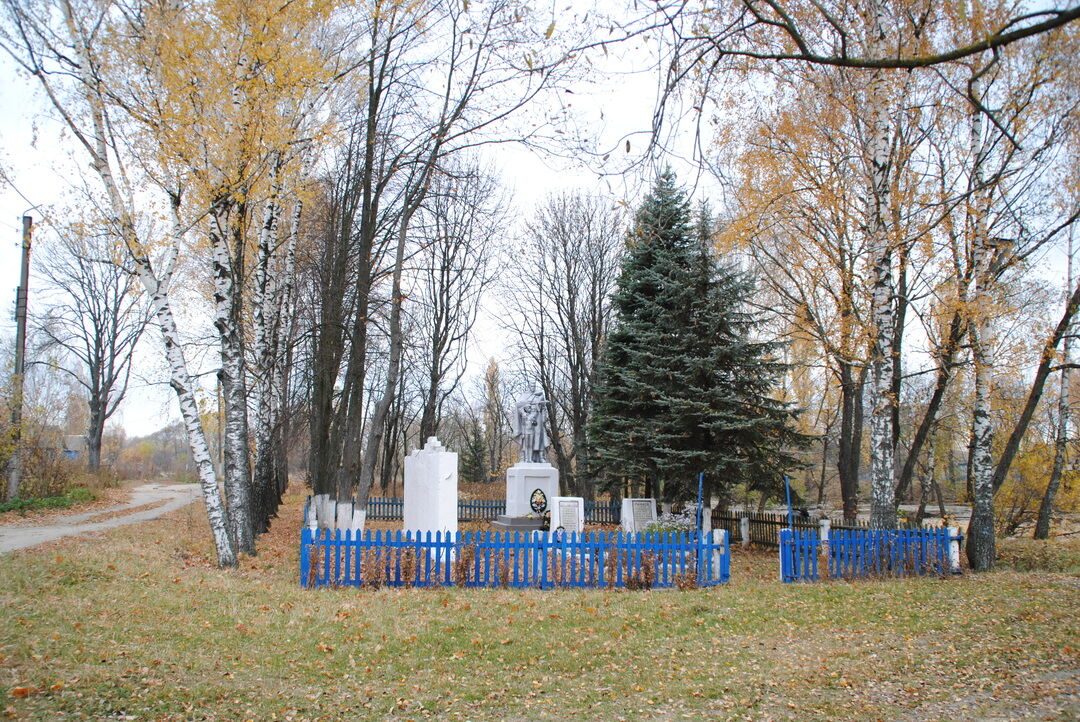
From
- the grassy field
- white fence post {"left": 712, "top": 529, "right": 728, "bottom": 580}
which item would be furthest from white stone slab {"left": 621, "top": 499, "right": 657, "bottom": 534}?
the grassy field

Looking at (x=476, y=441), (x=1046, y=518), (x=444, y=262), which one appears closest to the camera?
(x=1046, y=518)

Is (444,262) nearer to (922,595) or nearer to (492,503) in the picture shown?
(492,503)

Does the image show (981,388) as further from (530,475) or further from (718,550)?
(530,475)

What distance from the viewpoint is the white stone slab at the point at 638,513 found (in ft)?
54.3

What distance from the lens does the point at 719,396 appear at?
55.4 ft

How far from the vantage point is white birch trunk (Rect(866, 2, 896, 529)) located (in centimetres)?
1063

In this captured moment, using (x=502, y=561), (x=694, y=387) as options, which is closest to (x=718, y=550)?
(x=502, y=561)

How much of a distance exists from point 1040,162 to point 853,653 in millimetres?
9066

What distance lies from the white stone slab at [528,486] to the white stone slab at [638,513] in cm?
299

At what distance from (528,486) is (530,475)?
0.32m

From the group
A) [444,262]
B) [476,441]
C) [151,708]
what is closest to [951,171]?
[151,708]

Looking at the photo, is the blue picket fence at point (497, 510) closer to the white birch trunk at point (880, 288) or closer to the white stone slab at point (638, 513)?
the white stone slab at point (638, 513)

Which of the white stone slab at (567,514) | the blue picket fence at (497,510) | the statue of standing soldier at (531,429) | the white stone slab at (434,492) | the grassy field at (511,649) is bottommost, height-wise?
the blue picket fence at (497,510)

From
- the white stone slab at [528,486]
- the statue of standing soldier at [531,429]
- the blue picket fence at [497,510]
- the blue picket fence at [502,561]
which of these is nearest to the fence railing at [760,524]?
the blue picket fence at [497,510]
